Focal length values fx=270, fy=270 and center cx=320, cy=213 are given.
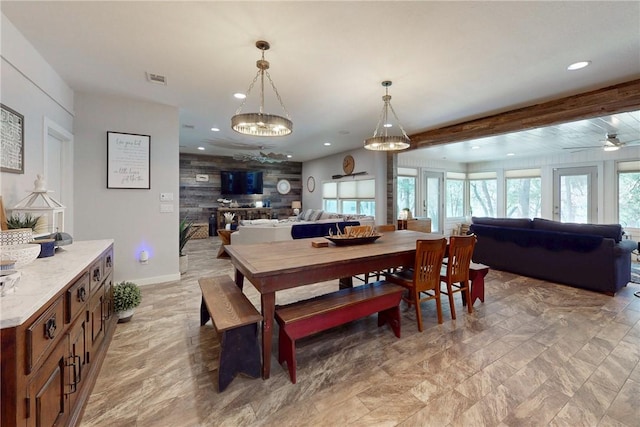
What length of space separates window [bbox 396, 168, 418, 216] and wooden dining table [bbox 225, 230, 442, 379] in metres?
5.13

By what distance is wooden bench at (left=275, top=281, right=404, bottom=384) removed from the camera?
1.91 meters

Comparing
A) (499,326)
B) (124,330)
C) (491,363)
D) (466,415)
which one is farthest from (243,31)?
(499,326)

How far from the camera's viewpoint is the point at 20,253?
1.34 m

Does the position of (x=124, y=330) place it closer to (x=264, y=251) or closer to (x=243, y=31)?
(x=264, y=251)

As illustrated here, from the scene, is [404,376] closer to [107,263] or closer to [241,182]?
[107,263]

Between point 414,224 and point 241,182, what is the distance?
5.63 m

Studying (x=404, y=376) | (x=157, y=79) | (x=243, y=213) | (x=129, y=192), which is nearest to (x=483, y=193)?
(x=243, y=213)

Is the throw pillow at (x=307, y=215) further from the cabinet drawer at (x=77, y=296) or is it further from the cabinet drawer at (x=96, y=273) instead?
the cabinet drawer at (x=77, y=296)

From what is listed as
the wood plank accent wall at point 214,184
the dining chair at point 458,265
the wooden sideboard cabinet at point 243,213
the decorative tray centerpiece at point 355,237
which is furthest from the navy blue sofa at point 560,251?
the wood plank accent wall at point 214,184

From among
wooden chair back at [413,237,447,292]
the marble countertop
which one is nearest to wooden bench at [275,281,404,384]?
wooden chair back at [413,237,447,292]

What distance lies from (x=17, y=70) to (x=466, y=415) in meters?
4.12

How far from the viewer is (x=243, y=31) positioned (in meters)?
2.19

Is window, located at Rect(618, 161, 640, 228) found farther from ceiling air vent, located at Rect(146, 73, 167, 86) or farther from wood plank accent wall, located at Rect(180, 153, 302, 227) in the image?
ceiling air vent, located at Rect(146, 73, 167, 86)

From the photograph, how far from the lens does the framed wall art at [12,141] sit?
2.01 meters
